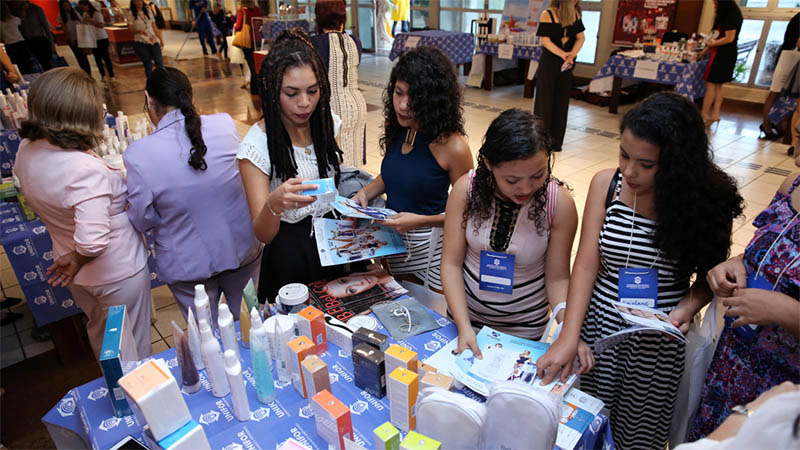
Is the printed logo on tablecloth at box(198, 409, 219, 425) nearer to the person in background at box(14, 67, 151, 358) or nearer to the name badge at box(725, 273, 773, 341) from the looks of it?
the person in background at box(14, 67, 151, 358)

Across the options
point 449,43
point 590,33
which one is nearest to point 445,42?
point 449,43

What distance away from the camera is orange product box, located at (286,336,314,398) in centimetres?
144

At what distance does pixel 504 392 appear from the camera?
3.59ft

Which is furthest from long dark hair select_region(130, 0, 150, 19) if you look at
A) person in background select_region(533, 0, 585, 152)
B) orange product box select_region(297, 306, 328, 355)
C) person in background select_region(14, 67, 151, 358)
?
orange product box select_region(297, 306, 328, 355)

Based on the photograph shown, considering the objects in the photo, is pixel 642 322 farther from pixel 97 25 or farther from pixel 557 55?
pixel 97 25

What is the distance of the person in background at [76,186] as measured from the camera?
1.94 metres

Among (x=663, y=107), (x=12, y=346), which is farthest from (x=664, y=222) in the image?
(x=12, y=346)

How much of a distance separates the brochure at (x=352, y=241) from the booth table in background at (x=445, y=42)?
8117 mm

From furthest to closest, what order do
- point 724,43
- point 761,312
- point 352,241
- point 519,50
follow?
point 519,50 → point 724,43 → point 352,241 → point 761,312

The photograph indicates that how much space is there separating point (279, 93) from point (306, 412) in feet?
4.01

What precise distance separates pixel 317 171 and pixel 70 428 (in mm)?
1274

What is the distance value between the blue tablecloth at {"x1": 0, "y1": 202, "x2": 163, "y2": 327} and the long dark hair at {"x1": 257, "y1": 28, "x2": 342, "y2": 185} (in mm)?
1665

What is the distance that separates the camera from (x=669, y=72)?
7000 millimetres

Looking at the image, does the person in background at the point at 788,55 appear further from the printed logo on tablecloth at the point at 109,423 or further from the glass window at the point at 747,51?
the printed logo on tablecloth at the point at 109,423
